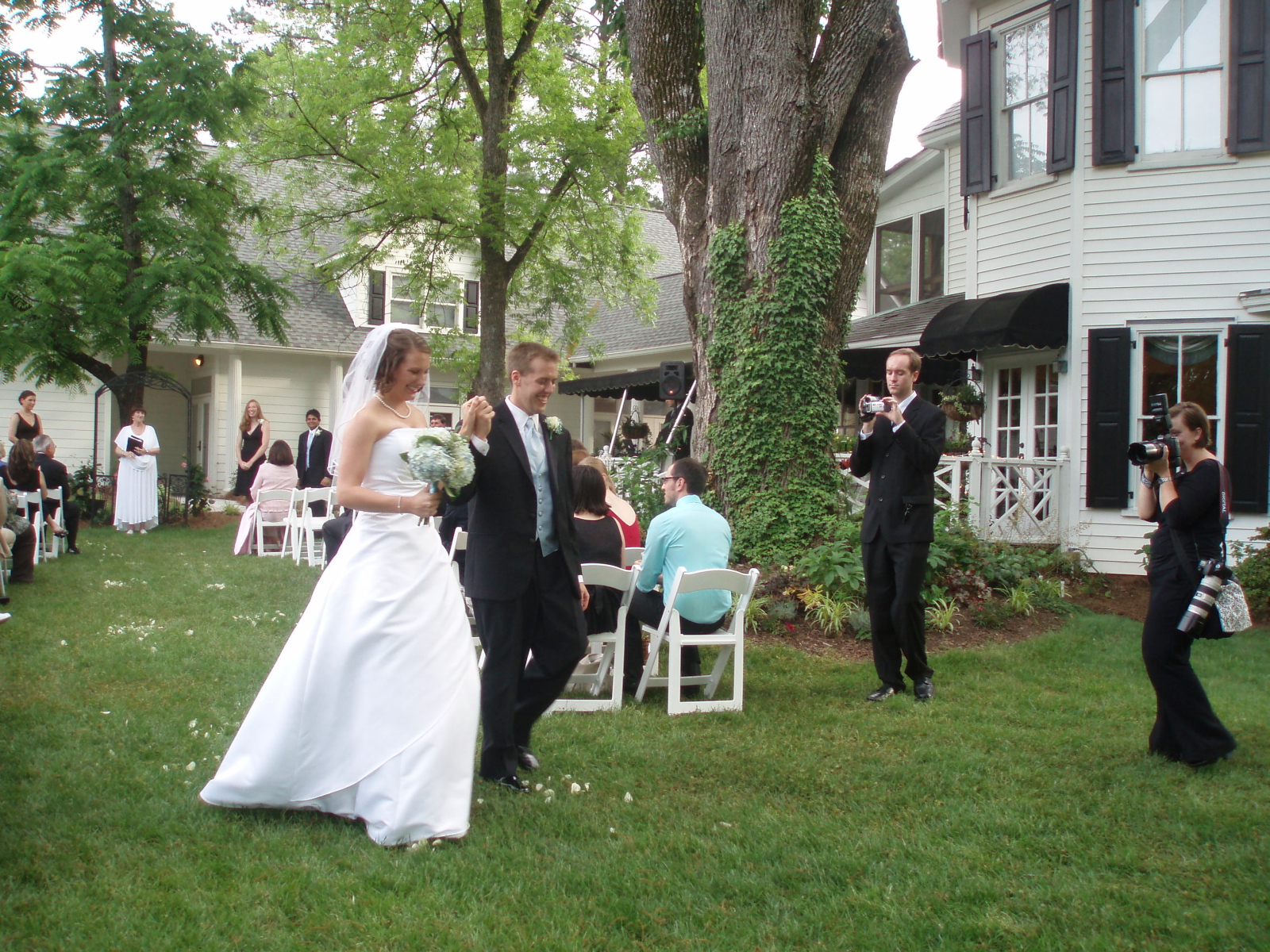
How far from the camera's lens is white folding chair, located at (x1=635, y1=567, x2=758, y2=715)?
20.9 feet

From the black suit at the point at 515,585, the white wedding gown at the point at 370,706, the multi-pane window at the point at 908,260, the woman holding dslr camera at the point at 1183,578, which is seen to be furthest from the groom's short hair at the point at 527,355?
the multi-pane window at the point at 908,260

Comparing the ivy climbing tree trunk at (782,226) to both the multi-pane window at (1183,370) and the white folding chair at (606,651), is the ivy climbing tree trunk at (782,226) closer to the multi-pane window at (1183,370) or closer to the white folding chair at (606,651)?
the white folding chair at (606,651)

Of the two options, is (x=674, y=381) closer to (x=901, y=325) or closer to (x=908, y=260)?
(x=901, y=325)

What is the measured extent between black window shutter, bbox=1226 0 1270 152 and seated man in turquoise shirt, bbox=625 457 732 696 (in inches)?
337

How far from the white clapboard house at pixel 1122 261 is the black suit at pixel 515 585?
7.73 m

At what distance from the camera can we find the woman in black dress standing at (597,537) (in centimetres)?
660

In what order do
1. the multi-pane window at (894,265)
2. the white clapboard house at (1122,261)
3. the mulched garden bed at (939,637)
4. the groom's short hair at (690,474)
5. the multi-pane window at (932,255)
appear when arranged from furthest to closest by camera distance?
the multi-pane window at (894,265), the multi-pane window at (932,255), the white clapboard house at (1122,261), the mulched garden bed at (939,637), the groom's short hair at (690,474)

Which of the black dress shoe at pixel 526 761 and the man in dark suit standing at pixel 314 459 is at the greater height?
the man in dark suit standing at pixel 314 459

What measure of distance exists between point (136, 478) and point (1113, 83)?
14.2 m

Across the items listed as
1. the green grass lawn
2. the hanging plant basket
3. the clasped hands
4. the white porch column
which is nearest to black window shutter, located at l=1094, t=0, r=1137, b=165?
the hanging plant basket

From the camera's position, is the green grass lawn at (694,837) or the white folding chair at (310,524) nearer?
the green grass lawn at (694,837)

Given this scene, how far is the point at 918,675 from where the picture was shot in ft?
22.2

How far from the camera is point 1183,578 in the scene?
5195 millimetres

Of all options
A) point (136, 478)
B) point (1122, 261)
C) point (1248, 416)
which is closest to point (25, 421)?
point (136, 478)
